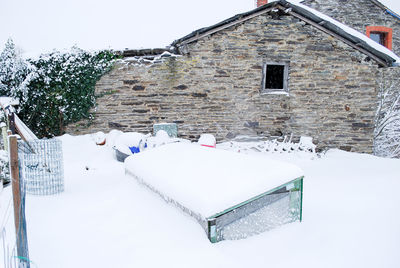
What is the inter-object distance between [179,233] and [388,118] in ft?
38.0

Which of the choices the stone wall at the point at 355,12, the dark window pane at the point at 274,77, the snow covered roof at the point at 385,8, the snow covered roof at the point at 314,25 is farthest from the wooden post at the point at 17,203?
the snow covered roof at the point at 385,8

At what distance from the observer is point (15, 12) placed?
20.4 meters

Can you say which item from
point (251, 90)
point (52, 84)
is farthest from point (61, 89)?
point (251, 90)

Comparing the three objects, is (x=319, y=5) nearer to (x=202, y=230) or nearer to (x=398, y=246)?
(x=398, y=246)

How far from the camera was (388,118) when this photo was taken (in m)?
11.0

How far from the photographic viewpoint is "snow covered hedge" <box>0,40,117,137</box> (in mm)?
7164

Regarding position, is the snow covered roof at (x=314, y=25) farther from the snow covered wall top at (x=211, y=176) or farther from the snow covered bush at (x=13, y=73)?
the snow covered wall top at (x=211, y=176)

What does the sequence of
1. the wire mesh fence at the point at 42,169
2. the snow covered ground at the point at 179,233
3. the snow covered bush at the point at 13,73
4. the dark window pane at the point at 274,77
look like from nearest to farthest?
1. the snow covered ground at the point at 179,233
2. the wire mesh fence at the point at 42,169
3. the snow covered bush at the point at 13,73
4. the dark window pane at the point at 274,77

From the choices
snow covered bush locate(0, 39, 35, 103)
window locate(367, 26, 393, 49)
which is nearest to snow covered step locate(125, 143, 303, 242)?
snow covered bush locate(0, 39, 35, 103)

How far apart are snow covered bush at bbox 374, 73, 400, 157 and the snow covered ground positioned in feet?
25.2

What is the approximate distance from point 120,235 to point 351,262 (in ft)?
7.66

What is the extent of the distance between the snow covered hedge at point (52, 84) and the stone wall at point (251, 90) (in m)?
0.35

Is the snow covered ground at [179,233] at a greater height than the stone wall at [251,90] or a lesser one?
lesser

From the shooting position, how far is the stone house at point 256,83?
759 centimetres
